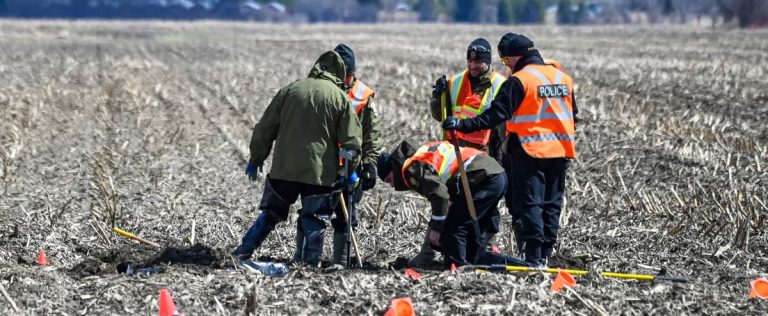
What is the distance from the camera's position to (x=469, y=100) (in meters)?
8.78

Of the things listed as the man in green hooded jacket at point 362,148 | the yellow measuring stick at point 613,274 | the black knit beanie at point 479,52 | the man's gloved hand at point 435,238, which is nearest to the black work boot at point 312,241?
the man in green hooded jacket at point 362,148

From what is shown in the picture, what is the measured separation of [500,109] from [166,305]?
2.73 m

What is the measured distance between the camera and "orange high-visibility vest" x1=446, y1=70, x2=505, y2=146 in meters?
8.73

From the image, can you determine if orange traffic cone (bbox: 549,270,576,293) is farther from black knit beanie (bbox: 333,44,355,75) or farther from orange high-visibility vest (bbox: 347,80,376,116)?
black knit beanie (bbox: 333,44,355,75)

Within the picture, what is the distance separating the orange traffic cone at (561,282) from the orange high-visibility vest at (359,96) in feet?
6.65

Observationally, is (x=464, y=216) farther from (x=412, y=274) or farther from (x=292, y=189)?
(x=292, y=189)

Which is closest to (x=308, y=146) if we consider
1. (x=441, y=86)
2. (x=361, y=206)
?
(x=441, y=86)

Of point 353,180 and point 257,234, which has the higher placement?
point 353,180

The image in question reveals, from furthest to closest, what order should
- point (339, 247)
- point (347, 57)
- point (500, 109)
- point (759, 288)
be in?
point (339, 247)
point (347, 57)
point (500, 109)
point (759, 288)

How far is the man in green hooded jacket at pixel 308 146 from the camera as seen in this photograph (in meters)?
7.73

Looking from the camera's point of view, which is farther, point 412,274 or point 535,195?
point 535,195

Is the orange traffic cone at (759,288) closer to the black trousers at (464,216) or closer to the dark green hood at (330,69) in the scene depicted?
the black trousers at (464,216)

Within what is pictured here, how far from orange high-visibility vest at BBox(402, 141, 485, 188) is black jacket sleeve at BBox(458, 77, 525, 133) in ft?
0.58

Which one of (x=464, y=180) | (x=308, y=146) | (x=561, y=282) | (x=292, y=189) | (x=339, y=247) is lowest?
(x=339, y=247)
